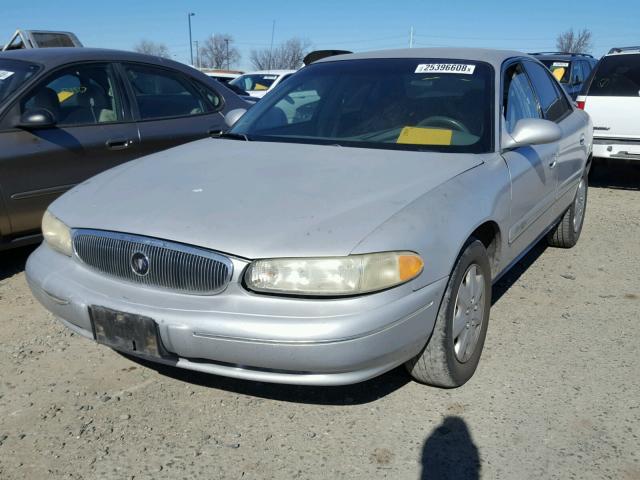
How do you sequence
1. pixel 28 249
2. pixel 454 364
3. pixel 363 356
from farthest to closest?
pixel 28 249, pixel 454 364, pixel 363 356

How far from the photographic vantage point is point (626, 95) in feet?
24.0

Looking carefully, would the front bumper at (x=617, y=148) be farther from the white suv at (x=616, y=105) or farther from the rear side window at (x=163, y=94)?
the rear side window at (x=163, y=94)

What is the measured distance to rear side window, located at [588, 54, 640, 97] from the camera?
24.2 ft

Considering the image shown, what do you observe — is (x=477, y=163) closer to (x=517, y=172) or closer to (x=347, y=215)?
(x=517, y=172)

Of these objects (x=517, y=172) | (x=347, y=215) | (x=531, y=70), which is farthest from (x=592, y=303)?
(x=347, y=215)

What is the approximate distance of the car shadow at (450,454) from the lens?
94.2 inches

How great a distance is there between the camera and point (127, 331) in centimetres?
247

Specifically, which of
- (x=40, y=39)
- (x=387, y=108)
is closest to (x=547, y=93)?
(x=387, y=108)

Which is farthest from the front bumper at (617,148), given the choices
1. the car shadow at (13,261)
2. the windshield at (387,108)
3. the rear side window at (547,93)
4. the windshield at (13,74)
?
the car shadow at (13,261)

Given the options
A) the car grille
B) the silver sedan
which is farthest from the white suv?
the car grille

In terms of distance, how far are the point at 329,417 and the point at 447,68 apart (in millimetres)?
2058

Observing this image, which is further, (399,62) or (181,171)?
(399,62)

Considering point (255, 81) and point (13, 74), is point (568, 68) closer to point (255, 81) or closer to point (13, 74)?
point (255, 81)

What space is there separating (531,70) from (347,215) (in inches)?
97.6
